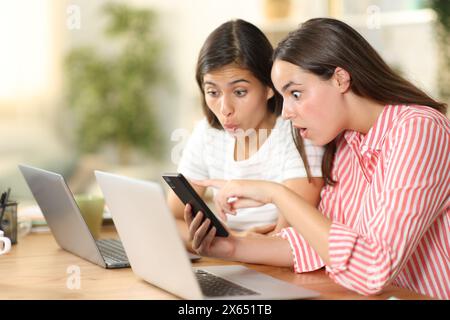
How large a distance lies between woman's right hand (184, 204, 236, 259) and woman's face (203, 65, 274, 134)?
0.44m

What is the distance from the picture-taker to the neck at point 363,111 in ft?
4.92

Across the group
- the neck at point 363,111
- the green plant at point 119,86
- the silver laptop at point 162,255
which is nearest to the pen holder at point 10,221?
the silver laptop at point 162,255

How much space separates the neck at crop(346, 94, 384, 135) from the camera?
150 cm

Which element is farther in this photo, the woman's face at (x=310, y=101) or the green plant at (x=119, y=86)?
the green plant at (x=119, y=86)

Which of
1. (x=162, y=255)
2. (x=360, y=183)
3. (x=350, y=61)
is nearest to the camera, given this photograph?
(x=162, y=255)

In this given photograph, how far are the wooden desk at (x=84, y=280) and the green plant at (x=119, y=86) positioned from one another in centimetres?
335

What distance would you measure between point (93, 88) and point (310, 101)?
→ 12.3 ft

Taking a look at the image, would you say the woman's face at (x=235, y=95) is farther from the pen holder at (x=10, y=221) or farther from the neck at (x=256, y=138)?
the pen holder at (x=10, y=221)

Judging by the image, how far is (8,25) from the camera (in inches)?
198

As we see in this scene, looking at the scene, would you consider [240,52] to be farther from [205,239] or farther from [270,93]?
[205,239]

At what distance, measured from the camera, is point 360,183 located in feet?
5.28

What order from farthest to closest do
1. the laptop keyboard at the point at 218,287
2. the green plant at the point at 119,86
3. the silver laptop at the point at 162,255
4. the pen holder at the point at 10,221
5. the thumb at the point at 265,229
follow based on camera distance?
the green plant at the point at 119,86, the thumb at the point at 265,229, the pen holder at the point at 10,221, the laptop keyboard at the point at 218,287, the silver laptop at the point at 162,255

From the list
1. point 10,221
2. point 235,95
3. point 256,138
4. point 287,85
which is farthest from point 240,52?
point 10,221

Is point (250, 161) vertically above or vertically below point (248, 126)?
below
